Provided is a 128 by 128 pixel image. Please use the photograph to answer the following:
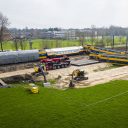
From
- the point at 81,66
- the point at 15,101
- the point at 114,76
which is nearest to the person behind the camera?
the point at 15,101

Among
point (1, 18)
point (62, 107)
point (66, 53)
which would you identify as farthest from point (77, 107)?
point (1, 18)

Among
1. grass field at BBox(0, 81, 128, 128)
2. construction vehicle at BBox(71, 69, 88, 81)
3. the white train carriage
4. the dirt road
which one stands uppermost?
the white train carriage

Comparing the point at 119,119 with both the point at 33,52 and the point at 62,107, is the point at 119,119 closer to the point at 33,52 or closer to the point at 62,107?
the point at 62,107

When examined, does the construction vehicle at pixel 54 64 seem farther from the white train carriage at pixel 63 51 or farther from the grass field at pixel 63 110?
the grass field at pixel 63 110

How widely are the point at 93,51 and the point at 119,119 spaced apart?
85.4ft

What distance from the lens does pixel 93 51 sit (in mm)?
33312

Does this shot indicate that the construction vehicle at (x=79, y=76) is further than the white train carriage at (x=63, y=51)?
No

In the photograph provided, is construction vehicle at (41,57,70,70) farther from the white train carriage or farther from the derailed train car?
the white train carriage

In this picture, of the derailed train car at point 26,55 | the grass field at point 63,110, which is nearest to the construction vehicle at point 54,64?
the derailed train car at point 26,55

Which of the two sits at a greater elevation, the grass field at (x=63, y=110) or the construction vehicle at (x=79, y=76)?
the grass field at (x=63, y=110)

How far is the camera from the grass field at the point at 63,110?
7.44 m

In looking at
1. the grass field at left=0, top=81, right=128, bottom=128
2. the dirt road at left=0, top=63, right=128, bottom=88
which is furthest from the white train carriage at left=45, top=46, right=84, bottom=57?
the grass field at left=0, top=81, right=128, bottom=128

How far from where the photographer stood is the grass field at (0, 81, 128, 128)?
7445mm

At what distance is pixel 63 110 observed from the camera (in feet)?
28.7
